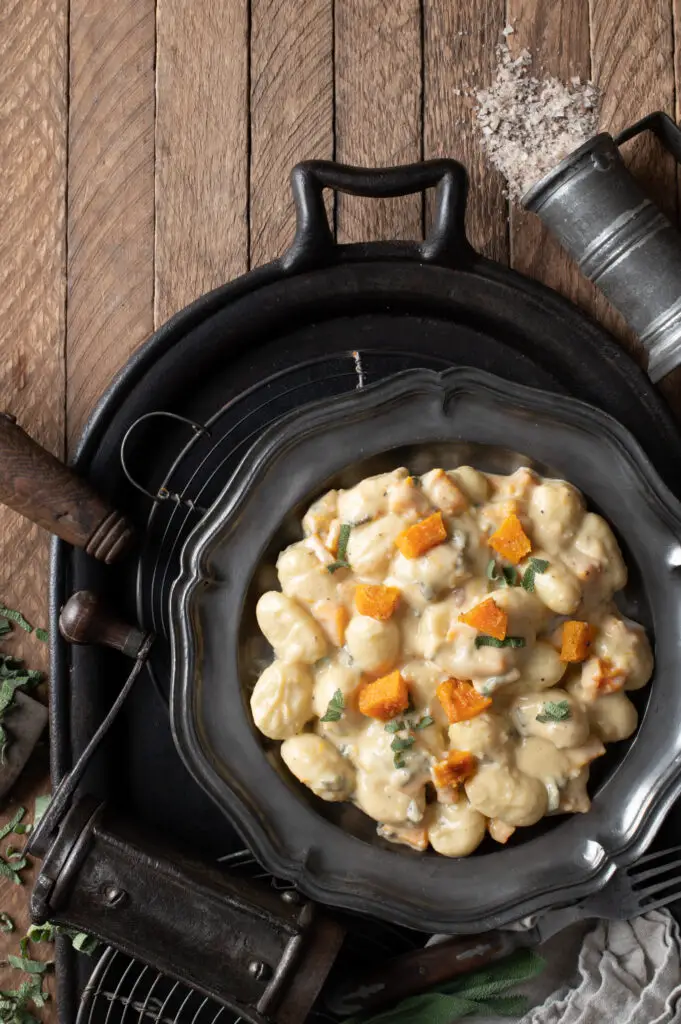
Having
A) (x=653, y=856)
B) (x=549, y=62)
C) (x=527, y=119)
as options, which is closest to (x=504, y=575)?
(x=653, y=856)

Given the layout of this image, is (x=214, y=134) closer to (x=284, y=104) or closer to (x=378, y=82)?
(x=284, y=104)

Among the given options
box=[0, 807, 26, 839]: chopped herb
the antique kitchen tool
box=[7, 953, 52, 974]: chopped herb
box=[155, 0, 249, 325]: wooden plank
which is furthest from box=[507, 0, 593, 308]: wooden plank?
box=[7, 953, 52, 974]: chopped herb

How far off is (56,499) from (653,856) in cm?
94

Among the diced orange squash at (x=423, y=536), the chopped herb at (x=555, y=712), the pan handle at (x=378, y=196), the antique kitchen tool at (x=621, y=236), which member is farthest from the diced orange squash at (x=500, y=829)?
the pan handle at (x=378, y=196)

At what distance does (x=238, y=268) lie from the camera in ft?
5.41

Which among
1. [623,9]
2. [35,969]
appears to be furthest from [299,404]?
[35,969]

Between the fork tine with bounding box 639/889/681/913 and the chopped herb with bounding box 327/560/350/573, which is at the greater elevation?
the chopped herb with bounding box 327/560/350/573

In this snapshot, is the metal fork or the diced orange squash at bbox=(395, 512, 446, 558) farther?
the metal fork

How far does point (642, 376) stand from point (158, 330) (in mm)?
710

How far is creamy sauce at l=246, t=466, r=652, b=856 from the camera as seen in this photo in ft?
4.25

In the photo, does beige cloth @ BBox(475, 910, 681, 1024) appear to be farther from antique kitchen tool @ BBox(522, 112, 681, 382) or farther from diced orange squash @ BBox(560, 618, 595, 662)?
antique kitchen tool @ BBox(522, 112, 681, 382)

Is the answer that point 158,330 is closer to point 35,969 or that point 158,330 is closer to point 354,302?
point 354,302

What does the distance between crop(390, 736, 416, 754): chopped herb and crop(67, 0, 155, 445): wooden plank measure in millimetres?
712

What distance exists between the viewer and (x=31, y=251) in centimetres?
167
